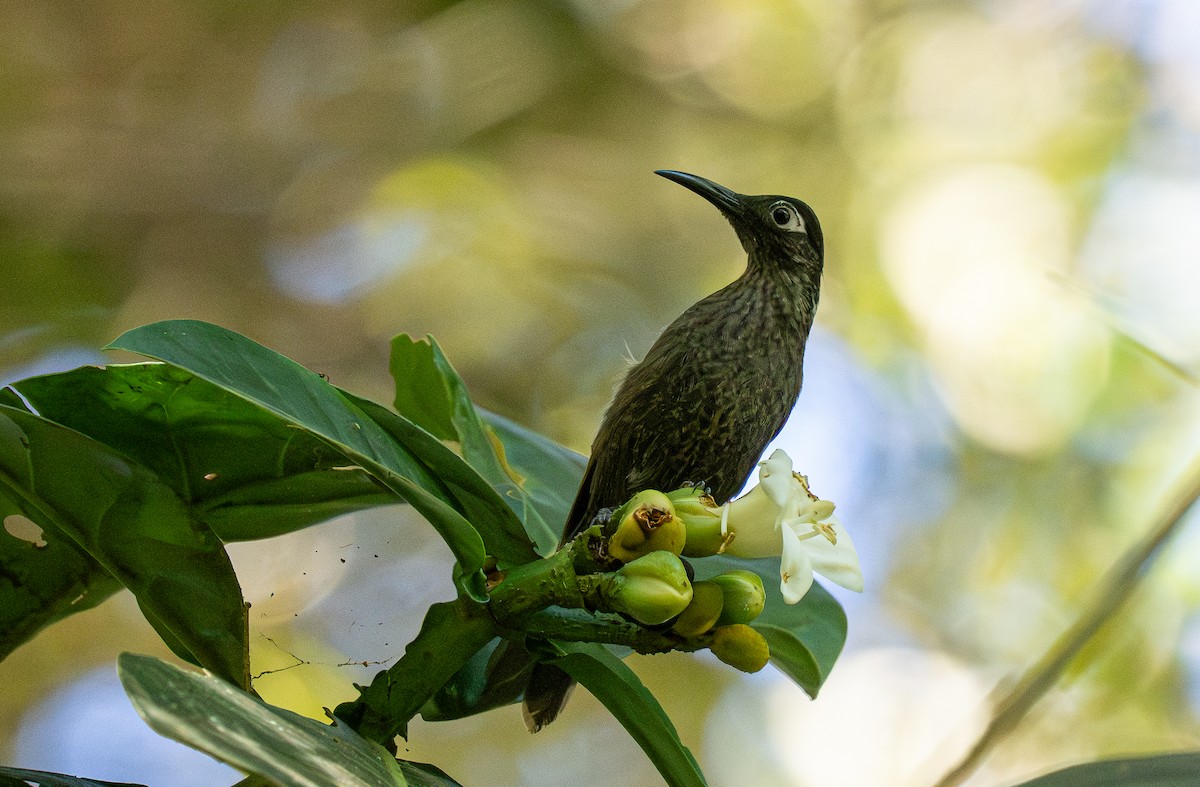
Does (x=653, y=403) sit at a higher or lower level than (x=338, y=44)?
lower

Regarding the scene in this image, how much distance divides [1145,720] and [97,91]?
418cm

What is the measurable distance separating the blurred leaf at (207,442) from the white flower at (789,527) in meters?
0.40

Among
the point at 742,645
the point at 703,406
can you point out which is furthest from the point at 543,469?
the point at 742,645

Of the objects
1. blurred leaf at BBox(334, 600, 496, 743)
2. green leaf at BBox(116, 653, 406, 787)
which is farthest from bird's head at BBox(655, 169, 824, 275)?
green leaf at BBox(116, 653, 406, 787)

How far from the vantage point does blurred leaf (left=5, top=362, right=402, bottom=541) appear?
43.5 inches

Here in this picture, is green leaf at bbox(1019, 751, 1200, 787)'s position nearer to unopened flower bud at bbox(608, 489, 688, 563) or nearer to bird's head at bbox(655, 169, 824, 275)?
unopened flower bud at bbox(608, 489, 688, 563)

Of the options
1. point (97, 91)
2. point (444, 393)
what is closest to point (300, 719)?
point (444, 393)

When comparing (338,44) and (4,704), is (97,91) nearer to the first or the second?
(338,44)

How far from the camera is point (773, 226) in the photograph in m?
2.33

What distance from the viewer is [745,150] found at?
4.53 meters

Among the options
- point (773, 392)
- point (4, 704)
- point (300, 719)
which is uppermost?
point (300, 719)

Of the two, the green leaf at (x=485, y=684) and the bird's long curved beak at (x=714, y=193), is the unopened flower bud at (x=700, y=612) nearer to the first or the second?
the green leaf at (x=485, y=684)

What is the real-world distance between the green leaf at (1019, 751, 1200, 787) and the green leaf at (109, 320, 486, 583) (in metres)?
0.60

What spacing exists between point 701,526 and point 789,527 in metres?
0.09
